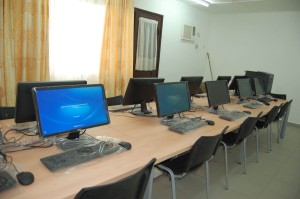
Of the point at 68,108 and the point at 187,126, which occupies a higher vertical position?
the point at 68,108

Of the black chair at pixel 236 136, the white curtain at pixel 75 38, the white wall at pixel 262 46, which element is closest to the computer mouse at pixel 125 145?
the black chair at pixel 236 136

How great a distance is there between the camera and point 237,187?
105 inches

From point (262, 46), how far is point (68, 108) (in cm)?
579

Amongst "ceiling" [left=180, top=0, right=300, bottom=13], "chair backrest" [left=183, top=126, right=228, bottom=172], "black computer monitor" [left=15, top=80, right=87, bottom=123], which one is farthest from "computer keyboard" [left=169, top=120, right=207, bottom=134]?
"ceiling" [left=180, top=0, right=300, bottom=13]

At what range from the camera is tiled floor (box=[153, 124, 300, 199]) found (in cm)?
250

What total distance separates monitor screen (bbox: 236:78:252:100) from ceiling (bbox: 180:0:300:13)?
6.85ft

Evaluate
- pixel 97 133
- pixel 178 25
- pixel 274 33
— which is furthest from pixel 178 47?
pixel 97 133

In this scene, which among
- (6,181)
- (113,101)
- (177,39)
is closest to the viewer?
(6,181)

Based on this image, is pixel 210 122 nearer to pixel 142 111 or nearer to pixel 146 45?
pixel 142 111

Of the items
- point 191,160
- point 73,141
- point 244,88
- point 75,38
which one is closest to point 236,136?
point 191,160

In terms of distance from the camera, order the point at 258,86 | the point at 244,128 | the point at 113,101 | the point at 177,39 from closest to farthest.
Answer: the point at 244,128 → the point at 113,101 → the point at 258,86 → the point at 177,39

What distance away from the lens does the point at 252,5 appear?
17.6 ft

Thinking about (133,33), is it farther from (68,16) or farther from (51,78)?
(51,78)

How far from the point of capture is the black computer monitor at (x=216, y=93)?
288 centimetres
